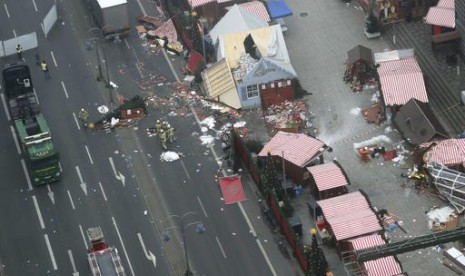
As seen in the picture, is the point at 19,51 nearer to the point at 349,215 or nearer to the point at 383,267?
the point at 349,215

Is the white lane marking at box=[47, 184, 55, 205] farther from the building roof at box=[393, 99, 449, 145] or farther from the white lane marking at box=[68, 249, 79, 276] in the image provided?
the building roof at box=[393, 99, 449, 145]

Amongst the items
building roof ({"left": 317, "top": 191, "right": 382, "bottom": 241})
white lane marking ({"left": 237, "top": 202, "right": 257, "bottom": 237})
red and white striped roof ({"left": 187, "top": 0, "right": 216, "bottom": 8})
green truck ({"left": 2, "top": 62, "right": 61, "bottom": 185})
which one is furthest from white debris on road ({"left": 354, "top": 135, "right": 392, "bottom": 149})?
green truck ({"left": 2, "top": 62, "right": 61, "bottom": 185})

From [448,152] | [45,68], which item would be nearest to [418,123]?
[448,152]

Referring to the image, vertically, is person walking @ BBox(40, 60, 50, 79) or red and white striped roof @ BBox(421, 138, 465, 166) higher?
person walking @ BBox(40, 60, 50, 79)

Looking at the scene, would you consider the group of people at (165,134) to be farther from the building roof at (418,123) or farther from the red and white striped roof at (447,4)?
the red and white striped roof at (447,4)

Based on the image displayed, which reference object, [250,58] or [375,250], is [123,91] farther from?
[375,250]
